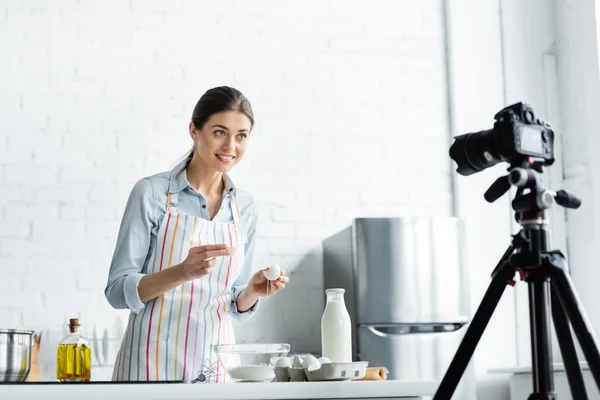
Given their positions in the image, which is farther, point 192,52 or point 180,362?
point 192,52

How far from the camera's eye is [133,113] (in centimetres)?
390

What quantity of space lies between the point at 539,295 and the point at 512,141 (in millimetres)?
283

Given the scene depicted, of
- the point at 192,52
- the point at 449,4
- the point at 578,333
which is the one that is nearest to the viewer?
the point at 578,333

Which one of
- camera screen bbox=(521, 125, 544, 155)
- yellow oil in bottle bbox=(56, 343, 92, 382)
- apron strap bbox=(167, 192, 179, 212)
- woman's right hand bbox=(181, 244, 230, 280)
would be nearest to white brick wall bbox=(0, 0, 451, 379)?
yellow oil in bottle bbox=(56, 343, 92, 382)

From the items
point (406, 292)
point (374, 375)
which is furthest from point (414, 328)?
point (374, 375)

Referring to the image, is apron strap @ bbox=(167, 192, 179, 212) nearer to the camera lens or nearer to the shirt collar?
the shirt collar

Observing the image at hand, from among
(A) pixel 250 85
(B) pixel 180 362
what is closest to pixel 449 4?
(A) pixel 250 85

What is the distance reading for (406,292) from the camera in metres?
3.62

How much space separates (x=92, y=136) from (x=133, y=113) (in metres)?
0.21

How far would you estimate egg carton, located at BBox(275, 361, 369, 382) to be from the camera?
181 centimetres

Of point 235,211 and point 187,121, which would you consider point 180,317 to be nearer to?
point 235,211

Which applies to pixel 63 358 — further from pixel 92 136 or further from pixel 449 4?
pixel 449 4

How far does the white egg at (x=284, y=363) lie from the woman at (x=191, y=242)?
777 millimetres

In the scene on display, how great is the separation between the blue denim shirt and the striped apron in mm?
33
